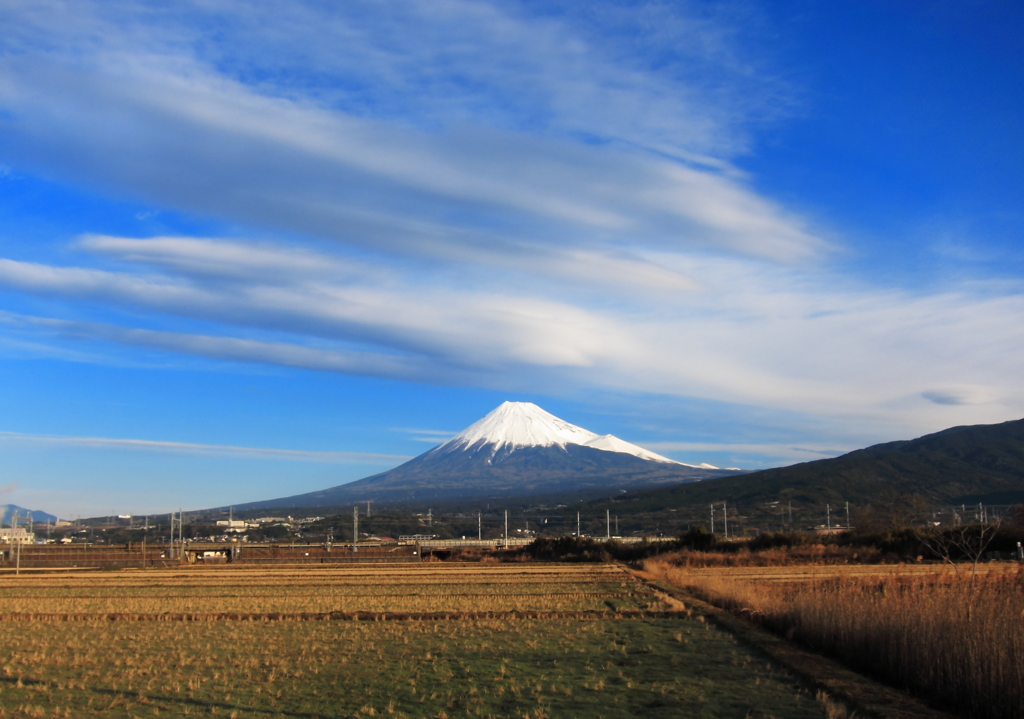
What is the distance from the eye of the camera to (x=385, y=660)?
1430 centimetres

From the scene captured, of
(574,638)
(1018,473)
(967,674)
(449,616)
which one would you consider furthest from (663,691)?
(1018,473)

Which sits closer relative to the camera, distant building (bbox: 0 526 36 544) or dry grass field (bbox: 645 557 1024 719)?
dry grass field (bbox: 645 557 1024 719)

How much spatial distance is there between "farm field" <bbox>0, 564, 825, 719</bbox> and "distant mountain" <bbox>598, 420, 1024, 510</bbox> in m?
130

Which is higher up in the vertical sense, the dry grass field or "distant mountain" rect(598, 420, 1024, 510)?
the dry grass field

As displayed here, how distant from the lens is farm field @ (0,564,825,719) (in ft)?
35.1

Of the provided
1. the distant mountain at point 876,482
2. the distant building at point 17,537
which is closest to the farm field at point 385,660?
the distant building at point 17,537

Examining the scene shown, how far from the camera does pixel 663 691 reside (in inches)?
455

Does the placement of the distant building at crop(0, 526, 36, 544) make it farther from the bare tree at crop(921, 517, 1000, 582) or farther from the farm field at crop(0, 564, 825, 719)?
the bare tree at crop(921, 517, 1000, 582)

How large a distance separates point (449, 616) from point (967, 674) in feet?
44.3

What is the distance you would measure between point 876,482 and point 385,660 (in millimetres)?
159481

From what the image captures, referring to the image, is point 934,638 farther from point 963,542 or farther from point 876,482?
point 876,482

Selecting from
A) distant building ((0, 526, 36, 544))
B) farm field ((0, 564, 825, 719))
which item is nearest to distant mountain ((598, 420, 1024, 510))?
distant building ((0, 526, 36, 544))

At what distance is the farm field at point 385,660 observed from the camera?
10695 millimetres

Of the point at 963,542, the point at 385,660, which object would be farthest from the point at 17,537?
the point at 963,542
